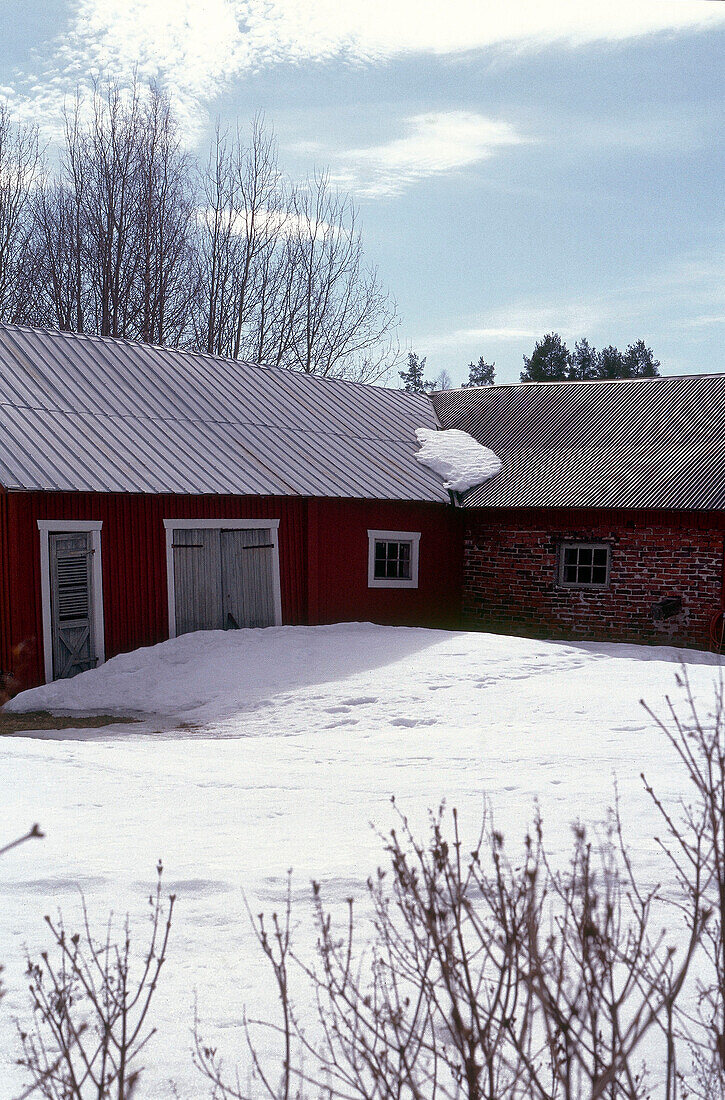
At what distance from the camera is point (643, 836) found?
234 inches

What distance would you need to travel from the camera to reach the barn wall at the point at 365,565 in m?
16.4

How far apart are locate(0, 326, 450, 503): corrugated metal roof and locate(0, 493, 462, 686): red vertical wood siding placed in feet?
1.30

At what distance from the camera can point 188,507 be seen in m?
14.6

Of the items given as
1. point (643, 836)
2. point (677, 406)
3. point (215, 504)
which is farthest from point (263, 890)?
point (677, 406)

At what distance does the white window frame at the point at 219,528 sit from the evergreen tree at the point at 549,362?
105ft

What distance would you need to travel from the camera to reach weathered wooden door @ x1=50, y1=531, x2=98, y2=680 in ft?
43.1

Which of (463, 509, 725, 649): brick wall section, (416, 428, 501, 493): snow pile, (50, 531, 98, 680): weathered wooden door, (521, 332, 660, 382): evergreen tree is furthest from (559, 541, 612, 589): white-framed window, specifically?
(521, 332, 660, 382): evergreen tree

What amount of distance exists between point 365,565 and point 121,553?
4.61m

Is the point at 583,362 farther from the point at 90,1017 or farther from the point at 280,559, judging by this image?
the point at 90,1017

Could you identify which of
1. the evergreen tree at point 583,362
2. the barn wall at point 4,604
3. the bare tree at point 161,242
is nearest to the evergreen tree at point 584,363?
the evergreen tree at point 583,362

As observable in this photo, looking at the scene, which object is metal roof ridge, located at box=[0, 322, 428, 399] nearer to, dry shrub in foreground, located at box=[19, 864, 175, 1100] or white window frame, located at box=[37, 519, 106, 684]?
white window frame, located at box=[37, 519, 106, 684]

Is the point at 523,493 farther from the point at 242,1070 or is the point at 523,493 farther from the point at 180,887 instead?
the point at 242,1070

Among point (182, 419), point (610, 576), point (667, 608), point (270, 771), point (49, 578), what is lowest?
point (270, 771)

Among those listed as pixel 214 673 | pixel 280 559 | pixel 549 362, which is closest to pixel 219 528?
pixel 280 559
